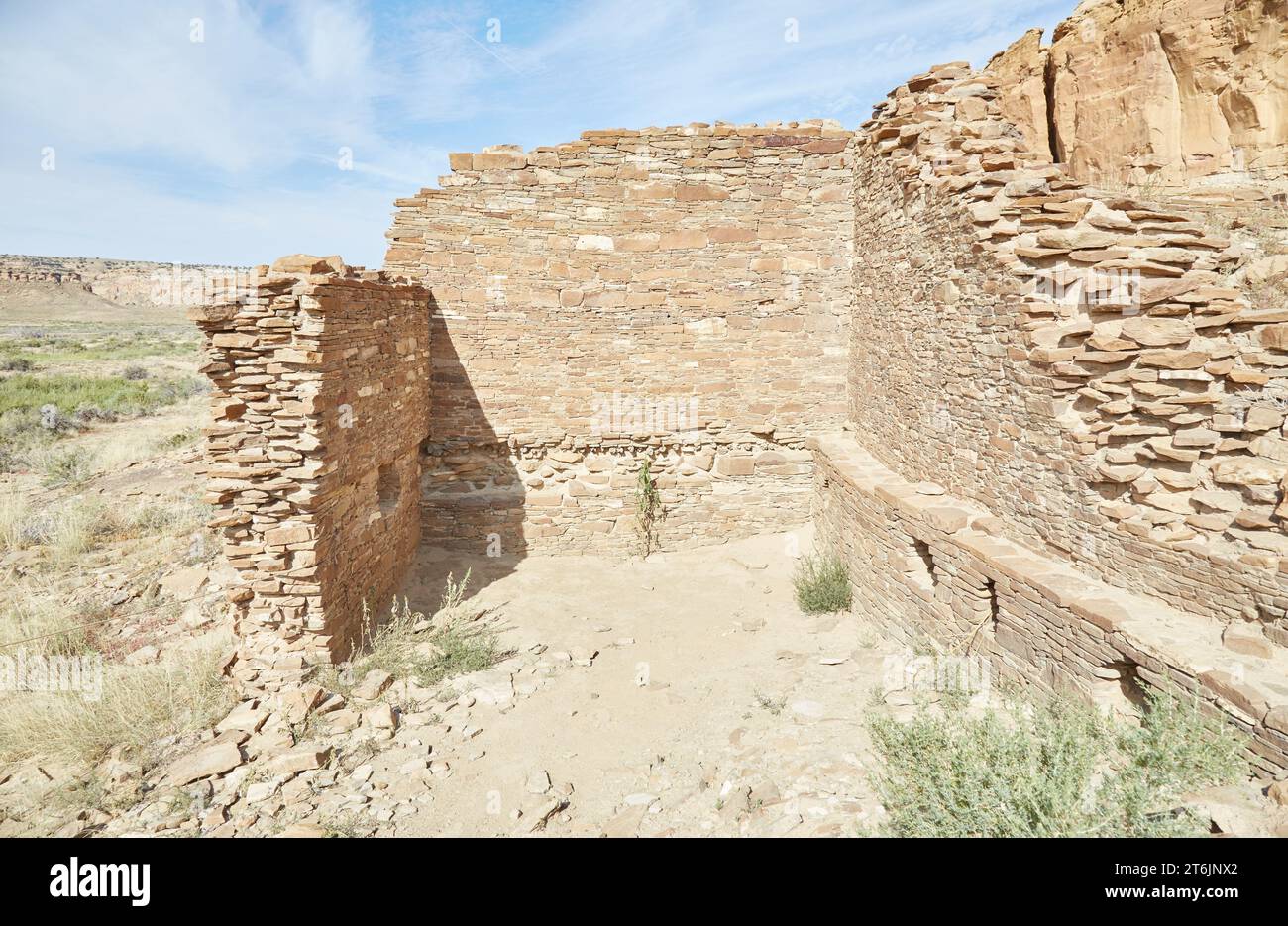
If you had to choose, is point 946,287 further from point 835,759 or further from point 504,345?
point 504,345

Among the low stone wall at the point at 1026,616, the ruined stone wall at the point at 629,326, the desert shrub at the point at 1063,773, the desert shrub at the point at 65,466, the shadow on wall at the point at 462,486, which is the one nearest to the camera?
the desert shrub at the point at 1063,773

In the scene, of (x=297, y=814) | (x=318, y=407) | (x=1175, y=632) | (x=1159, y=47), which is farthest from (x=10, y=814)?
(x=1159, y=47)

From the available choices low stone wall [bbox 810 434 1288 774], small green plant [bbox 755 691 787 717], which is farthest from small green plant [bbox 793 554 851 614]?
small green plant [bbox 755 691 787 717]

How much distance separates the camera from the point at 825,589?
22.1 ft

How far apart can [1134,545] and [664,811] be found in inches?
131

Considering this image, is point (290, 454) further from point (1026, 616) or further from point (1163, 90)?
point (1163, 90)

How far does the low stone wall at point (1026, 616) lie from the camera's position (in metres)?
3.10

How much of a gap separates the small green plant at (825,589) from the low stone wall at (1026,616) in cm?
12

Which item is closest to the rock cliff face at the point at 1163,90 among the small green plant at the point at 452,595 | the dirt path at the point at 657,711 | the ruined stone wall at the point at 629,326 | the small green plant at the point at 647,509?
the ruined stone wall at the point at 629,326

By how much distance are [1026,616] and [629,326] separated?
210 inches

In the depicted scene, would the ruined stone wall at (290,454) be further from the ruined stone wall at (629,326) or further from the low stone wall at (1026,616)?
the low stone wall at (1026,616)

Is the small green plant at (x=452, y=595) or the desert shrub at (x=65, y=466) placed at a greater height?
the desert shrub at (x=65, y=466)

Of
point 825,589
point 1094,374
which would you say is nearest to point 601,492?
point 825,589

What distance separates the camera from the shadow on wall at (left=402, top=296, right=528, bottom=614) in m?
7.69
